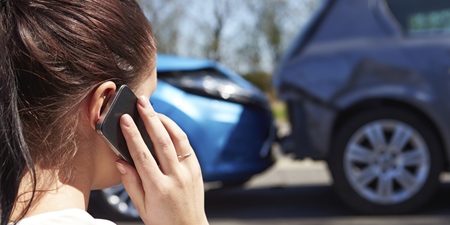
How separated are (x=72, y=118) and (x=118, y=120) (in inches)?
3.2

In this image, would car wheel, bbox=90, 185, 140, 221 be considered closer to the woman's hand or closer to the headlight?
the headlight

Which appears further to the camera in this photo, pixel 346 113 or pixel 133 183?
pixel 346 113

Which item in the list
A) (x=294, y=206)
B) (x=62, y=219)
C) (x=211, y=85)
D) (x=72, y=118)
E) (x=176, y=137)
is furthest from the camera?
(x=294, y=206)

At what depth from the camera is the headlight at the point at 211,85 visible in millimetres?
4305

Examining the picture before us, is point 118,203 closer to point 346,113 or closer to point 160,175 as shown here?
point 346,113

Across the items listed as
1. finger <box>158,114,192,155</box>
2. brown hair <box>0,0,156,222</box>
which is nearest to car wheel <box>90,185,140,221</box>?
finger <box>158,114,192,155</box>

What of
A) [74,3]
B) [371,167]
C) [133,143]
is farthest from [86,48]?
[371,167]

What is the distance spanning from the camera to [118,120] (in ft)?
3.81

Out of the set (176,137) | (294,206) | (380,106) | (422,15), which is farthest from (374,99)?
(176,137)

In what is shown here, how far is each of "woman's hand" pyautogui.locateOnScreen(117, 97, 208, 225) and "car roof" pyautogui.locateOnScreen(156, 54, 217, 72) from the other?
3.12 m

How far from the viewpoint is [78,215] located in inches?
40.1

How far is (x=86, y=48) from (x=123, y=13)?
106mm

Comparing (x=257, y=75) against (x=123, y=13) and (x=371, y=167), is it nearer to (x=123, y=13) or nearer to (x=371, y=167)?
(x=371, y=167)

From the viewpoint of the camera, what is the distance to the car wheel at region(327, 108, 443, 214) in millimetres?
4238
